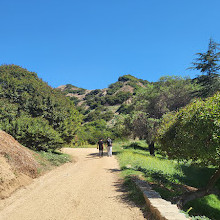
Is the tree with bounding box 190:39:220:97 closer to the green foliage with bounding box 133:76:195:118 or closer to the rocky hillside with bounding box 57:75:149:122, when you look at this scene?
the green foliage with bounding box 133:76:195:118

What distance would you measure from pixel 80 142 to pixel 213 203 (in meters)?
24.6

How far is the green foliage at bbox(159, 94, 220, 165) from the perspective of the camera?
6.24 metres

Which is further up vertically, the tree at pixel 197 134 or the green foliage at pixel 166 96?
the green foliage at pixel 166 96

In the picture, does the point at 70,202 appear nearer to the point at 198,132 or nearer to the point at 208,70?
the point at 198,132

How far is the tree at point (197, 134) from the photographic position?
6.26 meters

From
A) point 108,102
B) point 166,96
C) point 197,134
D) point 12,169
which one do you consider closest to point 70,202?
point 12,169

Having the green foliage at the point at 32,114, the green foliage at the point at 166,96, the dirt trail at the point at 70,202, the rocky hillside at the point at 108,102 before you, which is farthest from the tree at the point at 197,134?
the rocky hillside at the point at 108,102

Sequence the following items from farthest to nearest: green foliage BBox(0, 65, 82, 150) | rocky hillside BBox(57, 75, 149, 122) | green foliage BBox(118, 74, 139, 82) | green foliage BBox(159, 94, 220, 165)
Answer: green foliage BBox(118, 74, 139, 82)
rocky hillside BBox(57, 75, 149, 122)
green foliage BBox(0, 65, 82, 150)
green foliage BBox(159, 94, 220, 165)

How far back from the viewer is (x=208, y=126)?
627 cm

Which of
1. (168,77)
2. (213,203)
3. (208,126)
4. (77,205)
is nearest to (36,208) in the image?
(77,205)

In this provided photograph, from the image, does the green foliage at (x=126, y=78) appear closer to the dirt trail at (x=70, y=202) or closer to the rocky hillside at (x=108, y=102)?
the rocky hillside at (x=108, y=102)

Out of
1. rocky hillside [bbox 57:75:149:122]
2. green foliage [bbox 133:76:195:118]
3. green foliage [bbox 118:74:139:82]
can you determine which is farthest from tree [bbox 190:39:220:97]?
green foliage [bbox 118:74:139:82]

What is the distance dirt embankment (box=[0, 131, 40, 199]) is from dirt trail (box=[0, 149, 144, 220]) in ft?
1.24

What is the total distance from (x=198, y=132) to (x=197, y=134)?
0.41ft
